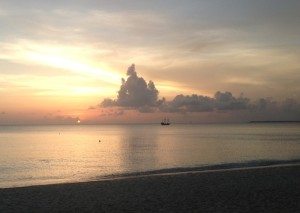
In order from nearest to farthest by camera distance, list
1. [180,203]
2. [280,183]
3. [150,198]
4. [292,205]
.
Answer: [292,205]
[180,203]
[150,198]
[280,183]

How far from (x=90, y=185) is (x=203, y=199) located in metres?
9.66

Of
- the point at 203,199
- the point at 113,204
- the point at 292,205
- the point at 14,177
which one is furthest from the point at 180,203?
the point at 14,177

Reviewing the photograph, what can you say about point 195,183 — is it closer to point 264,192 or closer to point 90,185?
point 264,192

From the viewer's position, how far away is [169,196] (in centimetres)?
2175

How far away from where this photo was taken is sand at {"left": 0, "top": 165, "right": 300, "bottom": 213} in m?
18.6

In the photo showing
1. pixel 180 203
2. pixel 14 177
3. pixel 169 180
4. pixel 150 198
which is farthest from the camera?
pixel 14 177

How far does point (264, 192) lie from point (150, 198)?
21.9ft

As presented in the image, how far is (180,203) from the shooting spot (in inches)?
773

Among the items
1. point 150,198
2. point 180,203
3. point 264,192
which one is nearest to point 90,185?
point 150,198

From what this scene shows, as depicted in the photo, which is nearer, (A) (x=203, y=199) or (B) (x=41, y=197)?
(A) (x=203, y=199)

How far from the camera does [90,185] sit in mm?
27156

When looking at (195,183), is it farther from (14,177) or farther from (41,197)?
(14,177)

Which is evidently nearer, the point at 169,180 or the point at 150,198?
the point at 150,198

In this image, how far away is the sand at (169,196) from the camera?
18.6m
